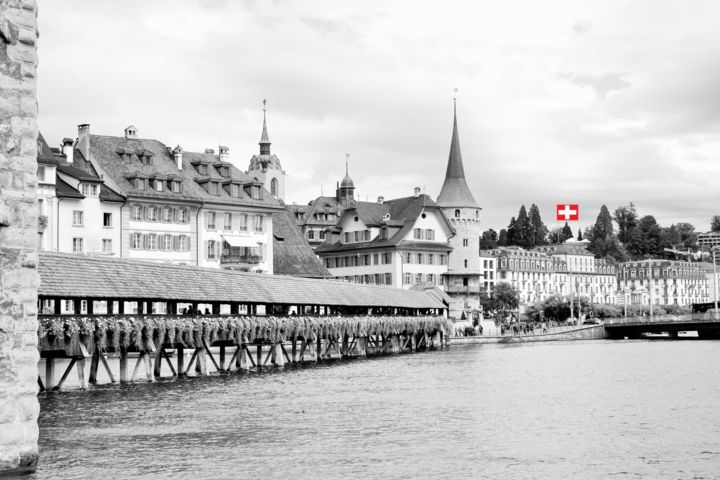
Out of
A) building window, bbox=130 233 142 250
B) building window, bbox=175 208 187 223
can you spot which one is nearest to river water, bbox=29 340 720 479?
building window, bbox=130 233 142 250

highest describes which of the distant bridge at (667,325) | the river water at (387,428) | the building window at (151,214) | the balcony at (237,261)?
the building window at (151,214)

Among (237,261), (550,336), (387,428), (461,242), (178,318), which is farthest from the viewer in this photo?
(461,242)

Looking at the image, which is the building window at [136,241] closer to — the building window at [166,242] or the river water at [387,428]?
the building window at [166,242]

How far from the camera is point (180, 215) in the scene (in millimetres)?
69062

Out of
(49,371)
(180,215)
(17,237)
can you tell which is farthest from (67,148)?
(17,237)

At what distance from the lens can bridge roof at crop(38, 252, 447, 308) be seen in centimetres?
3288

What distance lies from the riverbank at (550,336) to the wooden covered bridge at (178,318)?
20557 mm

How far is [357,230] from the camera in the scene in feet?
339

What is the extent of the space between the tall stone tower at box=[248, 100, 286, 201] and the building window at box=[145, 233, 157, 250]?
232ft

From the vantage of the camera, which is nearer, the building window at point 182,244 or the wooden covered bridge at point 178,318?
the wooden covered bridge at point 178,318

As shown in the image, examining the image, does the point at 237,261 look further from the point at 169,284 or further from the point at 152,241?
the point at 169,284

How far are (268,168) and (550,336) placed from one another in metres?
58.6

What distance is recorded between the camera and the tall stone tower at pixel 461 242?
101562 mm

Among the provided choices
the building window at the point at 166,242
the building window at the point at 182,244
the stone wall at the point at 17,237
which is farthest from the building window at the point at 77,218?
the stone wall at the point at 17,237
